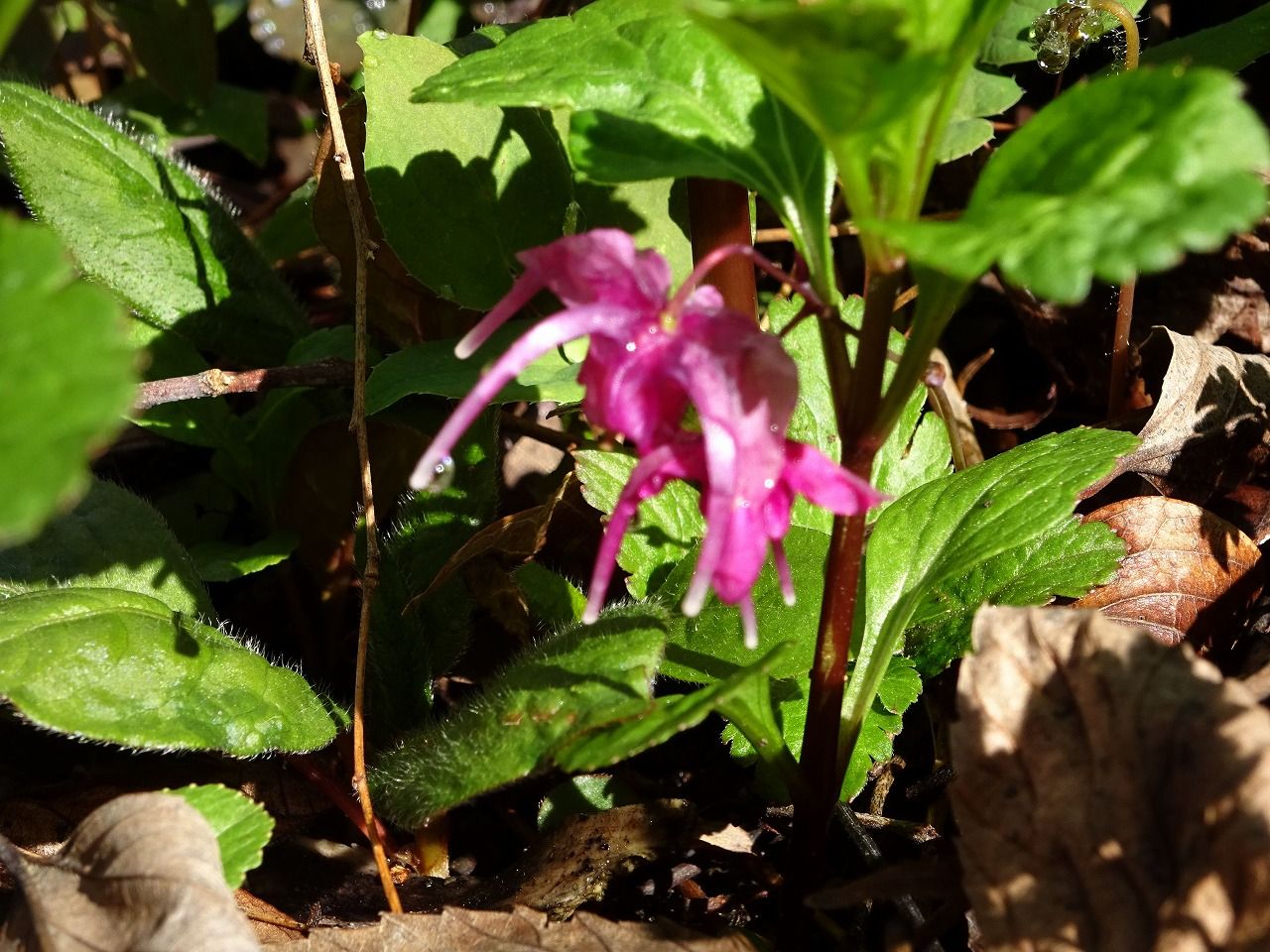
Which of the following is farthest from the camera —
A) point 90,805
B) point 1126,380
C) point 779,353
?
point 1126,380

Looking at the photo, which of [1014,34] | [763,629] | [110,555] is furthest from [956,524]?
[110,555]

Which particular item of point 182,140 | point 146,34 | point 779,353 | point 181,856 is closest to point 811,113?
point 779,353

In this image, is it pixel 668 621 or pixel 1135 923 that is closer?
pixel 1135 923

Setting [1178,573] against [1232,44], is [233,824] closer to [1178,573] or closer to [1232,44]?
[1178,573]

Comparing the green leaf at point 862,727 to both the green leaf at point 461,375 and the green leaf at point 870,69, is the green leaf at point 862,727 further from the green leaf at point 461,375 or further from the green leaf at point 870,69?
the green leaf at point 870,69

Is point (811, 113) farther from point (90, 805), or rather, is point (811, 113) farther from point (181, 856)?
point (90, 805)

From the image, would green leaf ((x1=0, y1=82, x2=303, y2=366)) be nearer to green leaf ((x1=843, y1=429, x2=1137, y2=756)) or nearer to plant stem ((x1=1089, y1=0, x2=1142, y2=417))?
green leaf ((x1=843, y1=429, x2=1137, y2=756))

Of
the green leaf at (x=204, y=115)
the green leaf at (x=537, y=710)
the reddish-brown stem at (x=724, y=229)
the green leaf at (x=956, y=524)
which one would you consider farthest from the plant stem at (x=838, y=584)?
the green leaf at (x=204, y=115)
